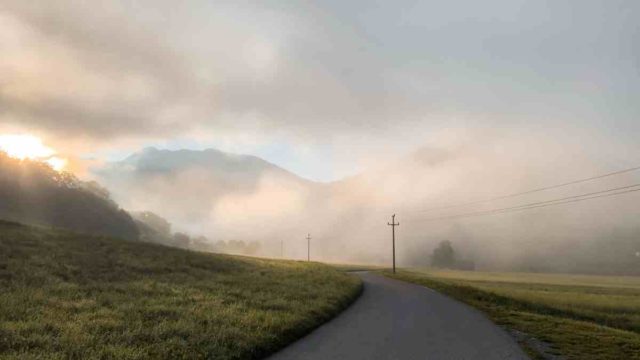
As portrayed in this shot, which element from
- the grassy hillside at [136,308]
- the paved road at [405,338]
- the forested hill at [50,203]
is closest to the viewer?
the grassy hillside at [136,308]

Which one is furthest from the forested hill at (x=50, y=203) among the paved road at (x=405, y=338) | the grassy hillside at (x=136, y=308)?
the paved road at (x=405, y=338)

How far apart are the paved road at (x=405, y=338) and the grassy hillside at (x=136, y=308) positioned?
1.02m

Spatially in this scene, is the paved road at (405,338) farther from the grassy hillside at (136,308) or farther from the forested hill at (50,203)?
the forested hill at (50,203)

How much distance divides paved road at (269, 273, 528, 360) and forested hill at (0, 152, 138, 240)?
272 ft

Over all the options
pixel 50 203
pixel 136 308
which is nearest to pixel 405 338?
pixel 136 308

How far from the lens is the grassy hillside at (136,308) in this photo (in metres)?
11.8

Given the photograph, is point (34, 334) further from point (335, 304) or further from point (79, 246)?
point (79, 246)

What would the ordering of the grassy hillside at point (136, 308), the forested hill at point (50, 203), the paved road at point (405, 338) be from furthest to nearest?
the forested hill at point (50, 203), the paved road at point (405, 338), the grassy hillside at point (136, 308)

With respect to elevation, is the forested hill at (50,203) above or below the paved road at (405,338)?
above

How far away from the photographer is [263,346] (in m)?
12.9

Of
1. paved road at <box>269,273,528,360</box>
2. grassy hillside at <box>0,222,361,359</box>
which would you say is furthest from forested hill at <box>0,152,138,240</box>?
paved road at <box>269,273,528,360</box>

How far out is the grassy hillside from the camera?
466 inches

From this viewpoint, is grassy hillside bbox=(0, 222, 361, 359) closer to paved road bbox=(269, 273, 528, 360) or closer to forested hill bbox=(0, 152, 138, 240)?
paved road bbox=(269, 273, 528, 360)

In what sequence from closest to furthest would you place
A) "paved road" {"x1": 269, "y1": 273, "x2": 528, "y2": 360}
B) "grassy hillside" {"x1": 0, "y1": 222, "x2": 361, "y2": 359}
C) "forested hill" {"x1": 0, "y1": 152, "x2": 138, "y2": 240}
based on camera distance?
"grassy hillside" {"x1": 0, "y1": 222, "x2": 361, "y2": 359}
"paved road" {"x1": 269, "y1": 273, "x2": 528, "y2": 360}
"forested hill" {"x1": 0, "y1": 152, "x2": 138, "y2": 240}
